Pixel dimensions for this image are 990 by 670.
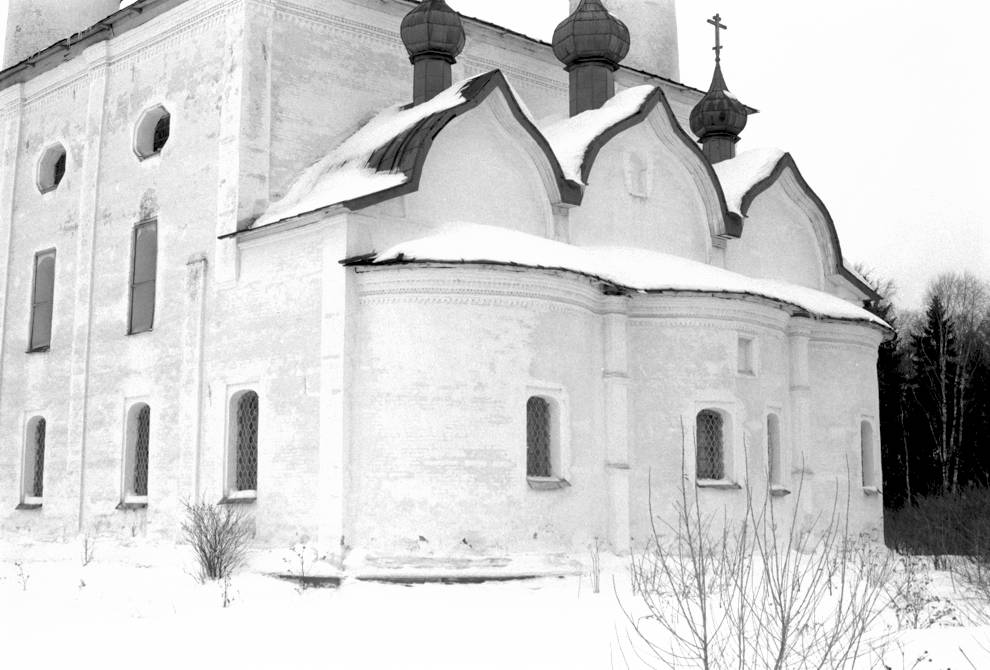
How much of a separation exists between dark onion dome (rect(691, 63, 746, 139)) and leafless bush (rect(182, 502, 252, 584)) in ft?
29.4

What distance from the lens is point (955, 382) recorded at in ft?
89.8

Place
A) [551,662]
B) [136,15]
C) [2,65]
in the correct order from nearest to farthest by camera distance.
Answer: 1. [551,662]
2. [136,15]
3. [2,65]

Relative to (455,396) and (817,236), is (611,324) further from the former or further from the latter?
(817,236)

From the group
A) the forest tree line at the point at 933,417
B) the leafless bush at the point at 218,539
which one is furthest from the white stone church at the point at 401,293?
the forest tree line at the point at 933,417

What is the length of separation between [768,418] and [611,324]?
→ 258cm

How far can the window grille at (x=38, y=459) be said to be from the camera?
17.4 m

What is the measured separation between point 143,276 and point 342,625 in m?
7.08

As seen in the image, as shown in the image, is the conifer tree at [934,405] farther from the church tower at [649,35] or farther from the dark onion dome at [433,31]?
the dark onion dome at [433,31]

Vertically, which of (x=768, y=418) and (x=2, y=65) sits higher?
(x=2, y=65)

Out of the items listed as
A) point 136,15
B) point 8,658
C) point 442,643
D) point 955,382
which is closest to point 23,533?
point 136,15

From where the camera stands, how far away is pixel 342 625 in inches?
410

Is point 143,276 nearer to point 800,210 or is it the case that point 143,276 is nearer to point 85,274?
point 85,274

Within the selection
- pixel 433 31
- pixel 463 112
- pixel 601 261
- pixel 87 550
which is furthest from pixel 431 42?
pixel 87 550

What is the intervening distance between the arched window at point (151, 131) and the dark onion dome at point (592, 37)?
5.08 metres
